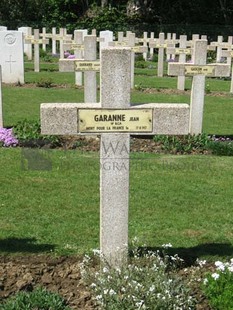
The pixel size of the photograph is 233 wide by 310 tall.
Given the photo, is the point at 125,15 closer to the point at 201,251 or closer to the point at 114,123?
the point at 201,251

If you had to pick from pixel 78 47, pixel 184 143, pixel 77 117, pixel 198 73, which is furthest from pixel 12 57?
pixel 77 117

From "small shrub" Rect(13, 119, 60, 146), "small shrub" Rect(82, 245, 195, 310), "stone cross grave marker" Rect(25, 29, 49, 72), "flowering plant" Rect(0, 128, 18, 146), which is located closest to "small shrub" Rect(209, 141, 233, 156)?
"small shrub" Rect(13, 119, 60, 146)

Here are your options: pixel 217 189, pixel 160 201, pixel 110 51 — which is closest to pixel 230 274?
pixel 110 51

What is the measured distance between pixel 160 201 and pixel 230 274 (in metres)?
2.96

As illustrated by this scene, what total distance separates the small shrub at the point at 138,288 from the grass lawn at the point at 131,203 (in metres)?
1.10

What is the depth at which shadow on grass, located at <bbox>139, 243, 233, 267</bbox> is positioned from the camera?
5324mm

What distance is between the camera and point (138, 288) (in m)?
4.06

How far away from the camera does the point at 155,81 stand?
66.0 ft

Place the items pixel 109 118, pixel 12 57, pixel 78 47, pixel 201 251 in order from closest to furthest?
pixel 109 118 < pixel 201 251 < pixel 78 47 < pixel 12 57

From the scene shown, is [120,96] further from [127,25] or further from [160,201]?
[127,25]

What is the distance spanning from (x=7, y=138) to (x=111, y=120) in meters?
5.69

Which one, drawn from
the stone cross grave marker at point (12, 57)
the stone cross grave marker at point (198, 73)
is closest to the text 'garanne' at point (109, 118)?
the stone cross grave marker at point (198, 73)

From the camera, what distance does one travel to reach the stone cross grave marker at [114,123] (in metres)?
4.36

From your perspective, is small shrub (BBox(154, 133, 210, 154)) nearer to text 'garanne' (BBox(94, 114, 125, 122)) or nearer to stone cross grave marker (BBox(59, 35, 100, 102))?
stone cross grave marker (BBox(59, 35, 100, 102))
